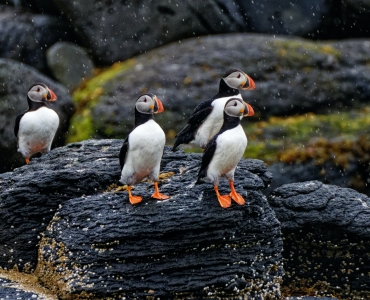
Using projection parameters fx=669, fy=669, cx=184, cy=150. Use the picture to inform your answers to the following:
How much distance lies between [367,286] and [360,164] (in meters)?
4.54

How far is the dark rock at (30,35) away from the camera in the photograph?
14.5 metres

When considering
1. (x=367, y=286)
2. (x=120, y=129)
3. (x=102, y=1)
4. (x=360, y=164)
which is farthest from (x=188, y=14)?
(x=367, y=286)

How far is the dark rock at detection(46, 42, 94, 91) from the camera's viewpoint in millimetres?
14281

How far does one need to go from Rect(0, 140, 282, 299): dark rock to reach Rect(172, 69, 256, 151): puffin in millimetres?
480

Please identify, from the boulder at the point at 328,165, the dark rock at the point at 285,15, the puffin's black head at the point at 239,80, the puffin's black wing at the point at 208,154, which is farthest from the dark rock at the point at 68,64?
the puffin's black wing at the point at 208,154

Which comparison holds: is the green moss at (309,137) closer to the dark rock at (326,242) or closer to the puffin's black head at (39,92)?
the dark rock at (326,242)

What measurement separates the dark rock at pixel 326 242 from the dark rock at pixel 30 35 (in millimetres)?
8608

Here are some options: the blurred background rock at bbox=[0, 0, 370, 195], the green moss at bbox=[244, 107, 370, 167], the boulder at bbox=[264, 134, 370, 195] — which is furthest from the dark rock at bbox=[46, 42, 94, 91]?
the boulder at bbox=[264, 134, 370, 195]

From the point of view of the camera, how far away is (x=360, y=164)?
1169cm

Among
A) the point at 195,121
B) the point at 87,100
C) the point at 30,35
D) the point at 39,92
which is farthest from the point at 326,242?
the point at 30,35

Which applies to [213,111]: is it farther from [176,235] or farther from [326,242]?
[326,242]

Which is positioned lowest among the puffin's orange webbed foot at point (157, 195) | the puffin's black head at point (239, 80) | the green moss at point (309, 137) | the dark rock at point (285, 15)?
the puffin's orange webbed foot at point (157, 195)

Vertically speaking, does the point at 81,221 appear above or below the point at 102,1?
below

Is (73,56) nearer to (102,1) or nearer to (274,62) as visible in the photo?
(102,1)
